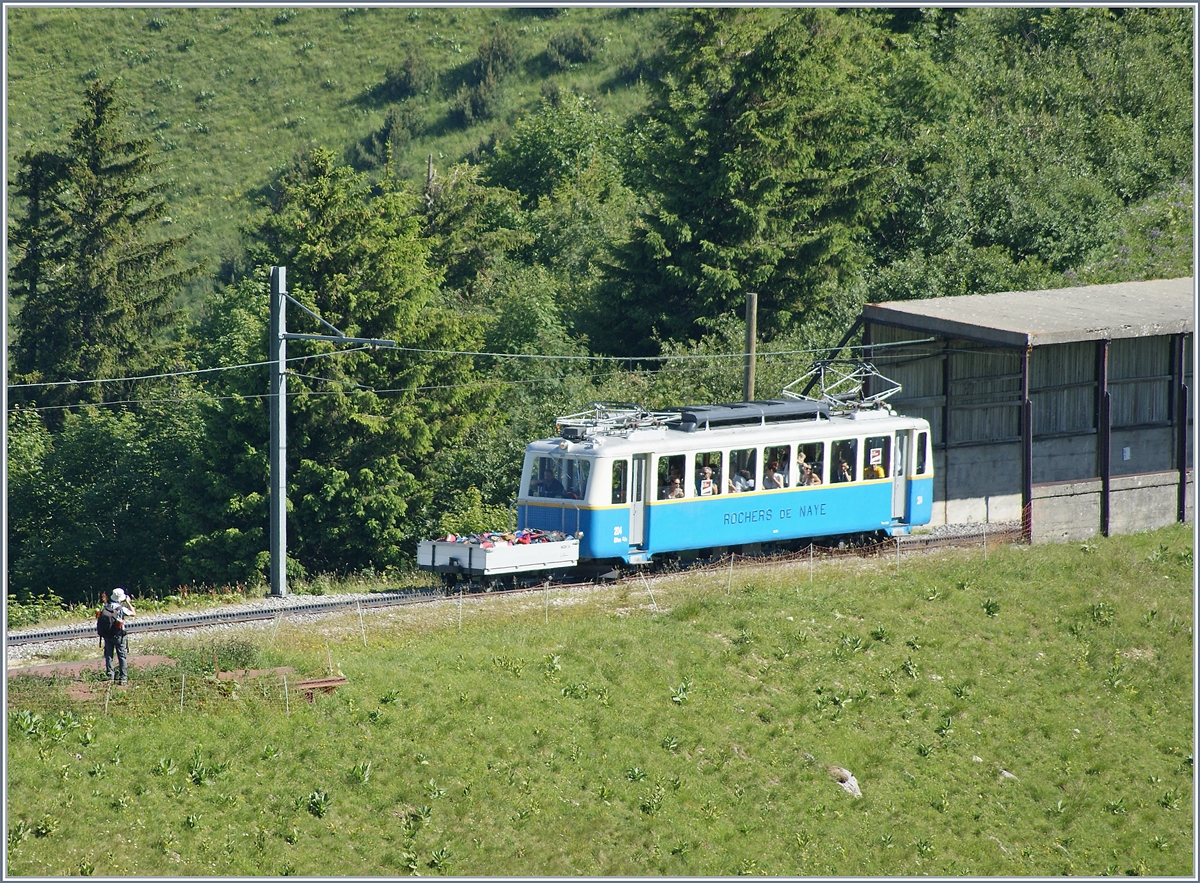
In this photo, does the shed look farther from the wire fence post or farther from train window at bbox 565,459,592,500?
train window at bbox 565,459,592,500

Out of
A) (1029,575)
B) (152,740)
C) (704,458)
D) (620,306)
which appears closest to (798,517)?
(704,458)

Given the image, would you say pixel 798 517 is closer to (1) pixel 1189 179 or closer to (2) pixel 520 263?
(2) pixel 520 263

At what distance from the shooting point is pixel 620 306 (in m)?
48.9

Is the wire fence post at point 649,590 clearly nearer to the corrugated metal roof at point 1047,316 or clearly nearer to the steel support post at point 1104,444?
the corrugated metal roof at point 1047,316

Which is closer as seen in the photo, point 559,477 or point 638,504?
point 638,504

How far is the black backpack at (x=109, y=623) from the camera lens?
1900 cm

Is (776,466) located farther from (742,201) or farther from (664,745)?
(742,201)

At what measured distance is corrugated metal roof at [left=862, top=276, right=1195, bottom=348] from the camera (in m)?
32.0

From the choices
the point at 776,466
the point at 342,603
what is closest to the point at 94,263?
the point at 342,603

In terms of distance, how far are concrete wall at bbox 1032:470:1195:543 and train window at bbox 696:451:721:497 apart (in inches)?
376

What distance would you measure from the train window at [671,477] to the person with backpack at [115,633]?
35.3 ft

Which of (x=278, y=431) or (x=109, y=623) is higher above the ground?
(x=278, y=431)

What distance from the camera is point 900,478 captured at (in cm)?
3062

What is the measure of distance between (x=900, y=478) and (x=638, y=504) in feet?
23.9
